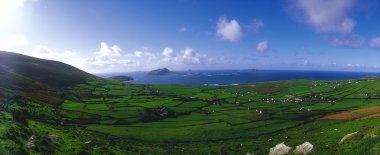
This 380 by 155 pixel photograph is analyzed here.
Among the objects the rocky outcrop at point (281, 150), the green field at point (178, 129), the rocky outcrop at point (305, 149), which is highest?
the rocky outcrop at point (305, 149)

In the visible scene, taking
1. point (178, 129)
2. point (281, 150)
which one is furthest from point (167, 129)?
point (281, 150)

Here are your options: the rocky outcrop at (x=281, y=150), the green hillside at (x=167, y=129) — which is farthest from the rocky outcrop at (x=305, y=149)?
the rocky outcrop at (x=281, y=150)

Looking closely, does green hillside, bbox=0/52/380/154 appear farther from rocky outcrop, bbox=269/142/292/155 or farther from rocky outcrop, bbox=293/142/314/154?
rocky outcrop, bbox=269/142/292/155

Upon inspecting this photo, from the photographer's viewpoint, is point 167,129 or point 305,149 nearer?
point 305,149

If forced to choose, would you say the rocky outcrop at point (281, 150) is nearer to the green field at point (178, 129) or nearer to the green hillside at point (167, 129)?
the green hillside at point (167, 129)

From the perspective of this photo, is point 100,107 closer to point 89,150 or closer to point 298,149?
point 89,150

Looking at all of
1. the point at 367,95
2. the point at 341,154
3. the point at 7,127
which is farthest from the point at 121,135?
the point at 367,95

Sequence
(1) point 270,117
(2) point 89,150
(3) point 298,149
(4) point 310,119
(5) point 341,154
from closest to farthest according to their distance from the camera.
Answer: (5) point 341,154 < (3) point 298,149 < (2) point 89,150 < (4) point 310,119 < (1) point 270,117

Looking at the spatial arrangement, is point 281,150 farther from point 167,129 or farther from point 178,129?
point 167,129

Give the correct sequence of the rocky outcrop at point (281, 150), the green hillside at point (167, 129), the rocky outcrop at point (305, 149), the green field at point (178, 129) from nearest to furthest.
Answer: the rocky outcrop at point (305, 149) < the rocky outcrop at point (281, 150) < the green hillside at point (167, 129) < the green field at point (178, 129)

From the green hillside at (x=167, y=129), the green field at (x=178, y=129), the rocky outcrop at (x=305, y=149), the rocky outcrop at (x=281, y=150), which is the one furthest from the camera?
the green field at (x=178, y=129)

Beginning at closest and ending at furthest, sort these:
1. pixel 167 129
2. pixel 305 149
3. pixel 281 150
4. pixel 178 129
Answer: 1. pixel 305 149
2. pixel 281 150
3. pixel 178 129
4. pixel 167 129
